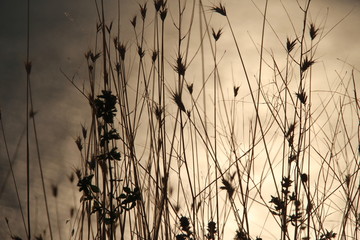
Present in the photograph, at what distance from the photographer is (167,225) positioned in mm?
1884

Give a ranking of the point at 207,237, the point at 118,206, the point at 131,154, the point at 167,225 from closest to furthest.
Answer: the point at 118,206, the point at 131,154, the point at 167,225, the point at 207,237

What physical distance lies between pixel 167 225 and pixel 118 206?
1.03 ft

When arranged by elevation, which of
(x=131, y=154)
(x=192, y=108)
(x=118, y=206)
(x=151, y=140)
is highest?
(x=192, y=108)

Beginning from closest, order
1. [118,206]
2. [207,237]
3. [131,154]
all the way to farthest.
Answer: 1. [118,206]
2. [131,154]
3. [207,237]

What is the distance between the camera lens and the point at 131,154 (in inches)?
69.1

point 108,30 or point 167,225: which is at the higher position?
point 108,30

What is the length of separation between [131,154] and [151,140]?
0.22m

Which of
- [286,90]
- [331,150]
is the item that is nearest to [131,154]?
[286,90]

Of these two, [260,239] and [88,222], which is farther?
[260,239]

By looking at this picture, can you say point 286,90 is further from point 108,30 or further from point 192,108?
point 108,30

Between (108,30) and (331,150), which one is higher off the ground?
(108,30)

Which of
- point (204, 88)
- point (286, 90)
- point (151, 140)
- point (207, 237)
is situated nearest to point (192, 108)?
point (204, 88)

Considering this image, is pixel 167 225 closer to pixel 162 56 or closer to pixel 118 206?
pixel 118 206

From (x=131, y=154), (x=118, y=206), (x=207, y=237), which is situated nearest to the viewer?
(x=118, y=206)
